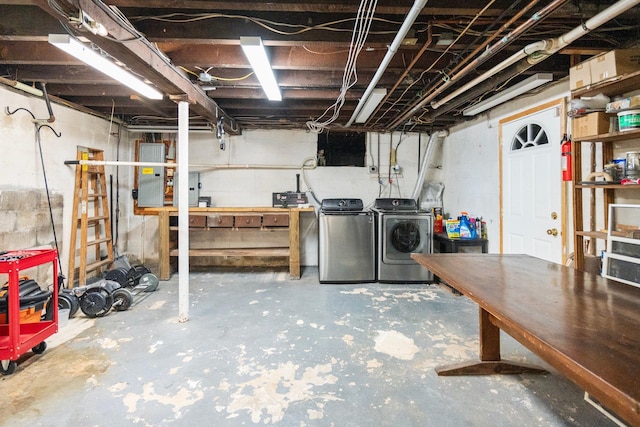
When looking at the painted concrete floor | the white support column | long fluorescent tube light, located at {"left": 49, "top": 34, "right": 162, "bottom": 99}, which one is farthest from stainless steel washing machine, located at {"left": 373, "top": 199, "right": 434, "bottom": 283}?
long fluorescent tube light, located at {"left": 49, "top": 34, "right": 162, "bottom": 99}

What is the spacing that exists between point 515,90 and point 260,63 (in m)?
2.49

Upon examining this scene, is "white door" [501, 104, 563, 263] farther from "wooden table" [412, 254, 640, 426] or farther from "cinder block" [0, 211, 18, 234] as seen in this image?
"cinder block" [0, 211, 18, 234]

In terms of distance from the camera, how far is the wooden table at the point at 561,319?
0.79 metres

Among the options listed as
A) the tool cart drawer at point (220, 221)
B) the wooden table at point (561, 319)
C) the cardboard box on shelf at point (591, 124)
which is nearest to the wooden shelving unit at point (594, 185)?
the cardboard box on shelf at point (591, 124)

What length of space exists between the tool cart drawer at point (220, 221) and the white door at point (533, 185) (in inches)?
143

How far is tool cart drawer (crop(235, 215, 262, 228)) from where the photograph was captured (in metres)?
4.39

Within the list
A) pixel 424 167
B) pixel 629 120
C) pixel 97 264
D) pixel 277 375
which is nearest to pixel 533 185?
pixel 629 120

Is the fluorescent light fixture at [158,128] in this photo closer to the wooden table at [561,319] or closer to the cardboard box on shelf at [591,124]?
the wooden table at [561,319]

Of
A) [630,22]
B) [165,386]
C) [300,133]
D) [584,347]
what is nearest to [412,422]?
[584,347]

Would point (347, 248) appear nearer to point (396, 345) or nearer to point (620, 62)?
point (396, 345)

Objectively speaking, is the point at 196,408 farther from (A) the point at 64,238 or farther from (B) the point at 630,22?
(B) the point at 630,22

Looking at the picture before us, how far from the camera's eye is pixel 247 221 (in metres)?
4.40

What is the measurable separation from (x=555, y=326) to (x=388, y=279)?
313 centimetres

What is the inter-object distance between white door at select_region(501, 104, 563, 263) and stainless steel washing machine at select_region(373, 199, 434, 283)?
945 mm
